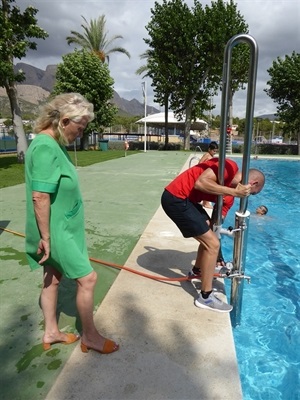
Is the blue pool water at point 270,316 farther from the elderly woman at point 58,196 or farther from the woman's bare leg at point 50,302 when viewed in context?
the elderly woman at point 58,196

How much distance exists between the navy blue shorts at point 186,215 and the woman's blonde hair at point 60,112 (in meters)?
1.29

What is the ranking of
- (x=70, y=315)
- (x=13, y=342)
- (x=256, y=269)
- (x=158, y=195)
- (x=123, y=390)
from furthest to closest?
(x=158, y=195) → (x=256, y=269) → (x=70, y=315) → (x=13, y=342) → (x=123, y=390)

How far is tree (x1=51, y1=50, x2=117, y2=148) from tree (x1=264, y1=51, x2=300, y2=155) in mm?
17993

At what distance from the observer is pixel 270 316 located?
161 inches

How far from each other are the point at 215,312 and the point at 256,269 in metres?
2.78

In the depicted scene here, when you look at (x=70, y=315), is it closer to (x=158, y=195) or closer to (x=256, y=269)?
(x=256, y=269)

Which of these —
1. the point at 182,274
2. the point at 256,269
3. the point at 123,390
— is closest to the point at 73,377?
the point at 123,390

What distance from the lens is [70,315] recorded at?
9.95ft

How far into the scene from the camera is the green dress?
2008 millimetres

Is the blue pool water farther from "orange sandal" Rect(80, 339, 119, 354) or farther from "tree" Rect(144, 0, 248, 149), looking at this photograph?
"tree" Rect(144, 0, 248, 149)

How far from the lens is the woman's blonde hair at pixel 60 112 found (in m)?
2.11

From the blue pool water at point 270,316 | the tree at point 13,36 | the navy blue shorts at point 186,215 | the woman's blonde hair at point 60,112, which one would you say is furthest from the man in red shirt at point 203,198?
the tree at point 13,36

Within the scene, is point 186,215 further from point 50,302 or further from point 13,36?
point 13,36

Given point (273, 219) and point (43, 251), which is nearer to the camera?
point (43, 251)
